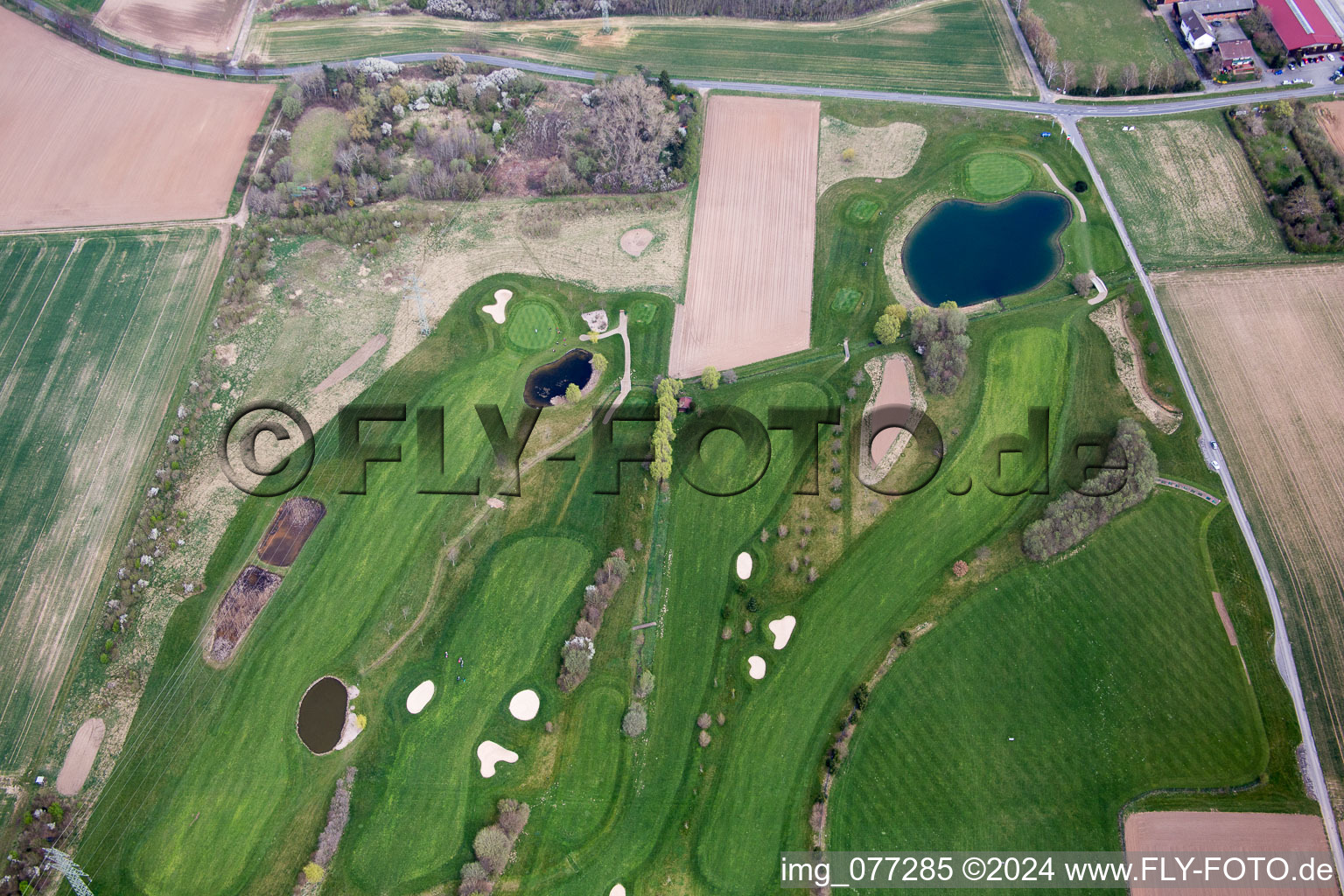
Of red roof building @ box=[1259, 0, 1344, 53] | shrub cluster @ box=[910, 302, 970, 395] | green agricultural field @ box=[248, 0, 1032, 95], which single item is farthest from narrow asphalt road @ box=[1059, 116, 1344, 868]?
red roof building @ box=[1259, 0, 1344, 53]

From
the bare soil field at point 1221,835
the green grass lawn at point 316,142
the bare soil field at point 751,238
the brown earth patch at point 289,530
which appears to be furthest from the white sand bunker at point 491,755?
the green grass lawn at point 316,142

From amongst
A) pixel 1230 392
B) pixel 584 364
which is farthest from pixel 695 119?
pixel 1230 392

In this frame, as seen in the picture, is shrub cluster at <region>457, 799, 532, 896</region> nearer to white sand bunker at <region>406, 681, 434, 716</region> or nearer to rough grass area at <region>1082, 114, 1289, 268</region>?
white sand bunker at <region>406, 681, 434, 716</region>

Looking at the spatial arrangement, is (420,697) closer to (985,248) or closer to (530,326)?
(530,326)

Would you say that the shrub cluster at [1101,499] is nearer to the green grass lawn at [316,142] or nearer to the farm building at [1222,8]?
the farm building at [1222,8]

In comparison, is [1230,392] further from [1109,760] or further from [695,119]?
[695,119]

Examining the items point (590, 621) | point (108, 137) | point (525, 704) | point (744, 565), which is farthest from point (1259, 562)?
point (108, 137)
